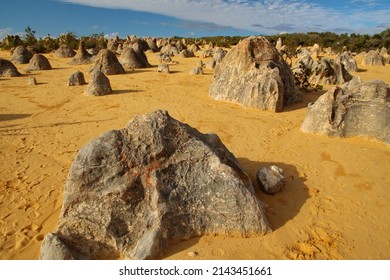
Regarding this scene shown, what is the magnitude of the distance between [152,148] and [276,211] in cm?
188

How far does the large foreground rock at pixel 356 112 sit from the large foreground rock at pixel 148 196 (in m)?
3.74

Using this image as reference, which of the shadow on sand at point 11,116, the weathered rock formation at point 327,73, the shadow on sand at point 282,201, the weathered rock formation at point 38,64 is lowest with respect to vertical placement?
the shadow on sand at point 11,116

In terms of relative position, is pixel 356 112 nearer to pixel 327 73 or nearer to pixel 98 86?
pixel 327 73

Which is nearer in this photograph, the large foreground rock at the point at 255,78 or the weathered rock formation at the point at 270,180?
the weathered rock formation at the point at 270,180

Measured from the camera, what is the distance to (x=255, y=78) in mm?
8719

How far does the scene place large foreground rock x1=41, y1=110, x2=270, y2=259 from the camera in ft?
10.6

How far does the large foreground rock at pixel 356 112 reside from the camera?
601 cm

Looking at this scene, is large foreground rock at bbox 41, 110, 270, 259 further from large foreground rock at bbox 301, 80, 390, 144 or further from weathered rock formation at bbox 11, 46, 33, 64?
weathered rock formation at bbox 11, 46, 33, 64

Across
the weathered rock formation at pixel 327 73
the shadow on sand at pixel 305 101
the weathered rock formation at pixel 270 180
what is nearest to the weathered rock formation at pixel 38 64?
the shadow on sand at pixel 305 101

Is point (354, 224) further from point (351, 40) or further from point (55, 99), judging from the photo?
point (351, 40)

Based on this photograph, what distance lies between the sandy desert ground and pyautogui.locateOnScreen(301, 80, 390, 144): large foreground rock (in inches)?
9.3

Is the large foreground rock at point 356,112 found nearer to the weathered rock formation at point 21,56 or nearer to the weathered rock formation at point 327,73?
the weathered rock formation at point 327,73

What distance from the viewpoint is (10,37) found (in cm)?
2883

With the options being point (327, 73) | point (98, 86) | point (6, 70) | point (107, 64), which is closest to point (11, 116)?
point (98, 86)
